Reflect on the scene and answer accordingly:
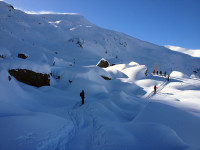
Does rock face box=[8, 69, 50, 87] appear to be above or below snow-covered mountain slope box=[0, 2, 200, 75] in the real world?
below

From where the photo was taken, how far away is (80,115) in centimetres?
852

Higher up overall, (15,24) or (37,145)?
(15,24)

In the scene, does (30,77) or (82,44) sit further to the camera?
(82,44)

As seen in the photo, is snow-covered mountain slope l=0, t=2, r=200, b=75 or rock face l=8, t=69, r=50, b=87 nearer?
rock face l=8, t=69, r=50, b=87

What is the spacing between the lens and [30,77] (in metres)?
12.7

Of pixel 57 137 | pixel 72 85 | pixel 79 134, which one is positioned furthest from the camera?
pixel 72 85

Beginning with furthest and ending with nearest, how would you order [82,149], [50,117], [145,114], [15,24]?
[15,24], [145,114], [50,117], [82,149]

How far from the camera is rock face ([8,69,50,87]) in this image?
39.4 feet

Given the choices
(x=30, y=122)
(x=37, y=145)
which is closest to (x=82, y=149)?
(x=37, y=145)

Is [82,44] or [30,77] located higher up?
[82,44]

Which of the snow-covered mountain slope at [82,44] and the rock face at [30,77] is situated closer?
the rock face at [30,77]

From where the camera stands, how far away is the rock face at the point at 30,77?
12.0 m

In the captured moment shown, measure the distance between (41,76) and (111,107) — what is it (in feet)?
25.7

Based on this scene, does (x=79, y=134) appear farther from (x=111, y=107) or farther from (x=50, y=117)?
(x=111, y=107)
